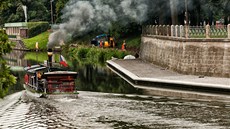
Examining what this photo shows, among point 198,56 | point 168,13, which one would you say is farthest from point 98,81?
point 168,13

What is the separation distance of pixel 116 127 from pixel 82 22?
30302mm


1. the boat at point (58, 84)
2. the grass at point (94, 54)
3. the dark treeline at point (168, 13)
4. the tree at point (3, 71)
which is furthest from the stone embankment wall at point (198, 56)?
the tree at point (3, 71)

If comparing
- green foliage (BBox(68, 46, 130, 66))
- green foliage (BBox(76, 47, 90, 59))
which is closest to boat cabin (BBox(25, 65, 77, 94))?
green foliage (BBox(68, 46, 130, 66))

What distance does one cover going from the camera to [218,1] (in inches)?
1875

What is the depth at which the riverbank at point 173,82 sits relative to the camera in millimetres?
29219

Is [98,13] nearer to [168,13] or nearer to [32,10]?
[168,13]

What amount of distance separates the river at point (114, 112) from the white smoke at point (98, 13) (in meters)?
15.7

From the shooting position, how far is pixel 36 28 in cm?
9756

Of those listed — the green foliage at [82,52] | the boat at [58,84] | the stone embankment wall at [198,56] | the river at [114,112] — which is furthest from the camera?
the green foliage at [82,52]

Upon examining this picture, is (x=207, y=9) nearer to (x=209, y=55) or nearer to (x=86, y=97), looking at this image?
(x=209, y=55)

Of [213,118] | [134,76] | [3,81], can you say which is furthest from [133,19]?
[3,81]

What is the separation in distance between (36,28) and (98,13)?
46.2 metres

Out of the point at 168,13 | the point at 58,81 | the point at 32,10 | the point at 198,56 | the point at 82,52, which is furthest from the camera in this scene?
the point at 32,10

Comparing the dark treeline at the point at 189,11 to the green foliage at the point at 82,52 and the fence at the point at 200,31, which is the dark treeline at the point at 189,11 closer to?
the fence at the point at 200,31
